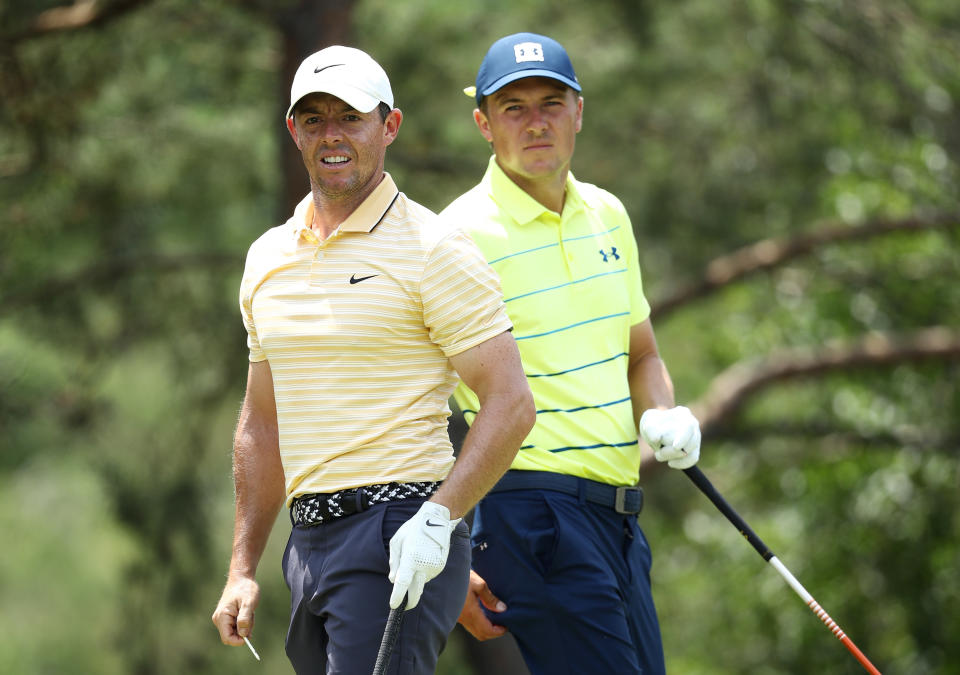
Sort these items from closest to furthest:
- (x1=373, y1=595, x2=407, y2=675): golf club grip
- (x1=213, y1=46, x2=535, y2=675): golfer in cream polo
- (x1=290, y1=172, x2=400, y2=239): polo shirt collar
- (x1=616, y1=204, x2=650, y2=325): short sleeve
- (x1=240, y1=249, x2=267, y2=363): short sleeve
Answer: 1. (x1=373, y1=595, x2=407, y2=675): golf club grip
2. (x1=213, y1=46, x2=535, y2=675): golfer in cream polo
3. (x1=290, y1=172, x2=400, y2=239): polo shirt collar
4. (x1=240, y1=249, x2=267, y2=363): short sleeve
5. (x1=616, y1=204, x2=650, y2=325): short sleeve

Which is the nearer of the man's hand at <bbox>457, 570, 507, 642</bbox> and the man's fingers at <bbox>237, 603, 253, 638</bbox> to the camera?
the man's fingers at <bbox>237, 603, 253, 638</bbox>

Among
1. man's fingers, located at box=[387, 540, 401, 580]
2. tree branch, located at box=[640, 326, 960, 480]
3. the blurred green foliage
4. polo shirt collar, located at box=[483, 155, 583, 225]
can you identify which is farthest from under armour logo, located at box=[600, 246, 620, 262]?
tree branch, located at box=[640, 326, 960, 480]

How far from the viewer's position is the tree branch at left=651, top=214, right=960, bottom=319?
888cm

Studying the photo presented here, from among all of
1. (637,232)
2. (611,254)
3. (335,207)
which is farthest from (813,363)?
(335,207)

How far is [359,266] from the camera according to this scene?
8.50 feet

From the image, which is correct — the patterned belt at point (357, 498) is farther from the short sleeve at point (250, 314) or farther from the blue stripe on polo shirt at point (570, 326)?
the blue stripe on polo shirt at point (570, 326)

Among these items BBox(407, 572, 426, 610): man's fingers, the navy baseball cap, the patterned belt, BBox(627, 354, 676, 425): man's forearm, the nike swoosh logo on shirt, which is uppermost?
the navy baseball cap

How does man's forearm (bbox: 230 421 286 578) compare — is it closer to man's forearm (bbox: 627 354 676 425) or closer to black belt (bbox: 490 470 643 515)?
black belt (bbox: 490 470 643 515)

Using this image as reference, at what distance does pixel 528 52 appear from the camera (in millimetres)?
3262

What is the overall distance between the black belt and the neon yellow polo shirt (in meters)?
0.02

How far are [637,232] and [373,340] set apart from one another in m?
6.79

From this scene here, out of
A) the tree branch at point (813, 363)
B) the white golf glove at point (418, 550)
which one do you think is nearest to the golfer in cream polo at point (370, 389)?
the white golf glove at point (418, 550)

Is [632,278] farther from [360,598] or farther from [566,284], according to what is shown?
[360,598]

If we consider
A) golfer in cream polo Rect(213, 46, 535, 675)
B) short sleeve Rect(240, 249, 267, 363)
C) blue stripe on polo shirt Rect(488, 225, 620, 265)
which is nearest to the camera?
golfer in cream polo Rect(213, 46, 535, 675)
